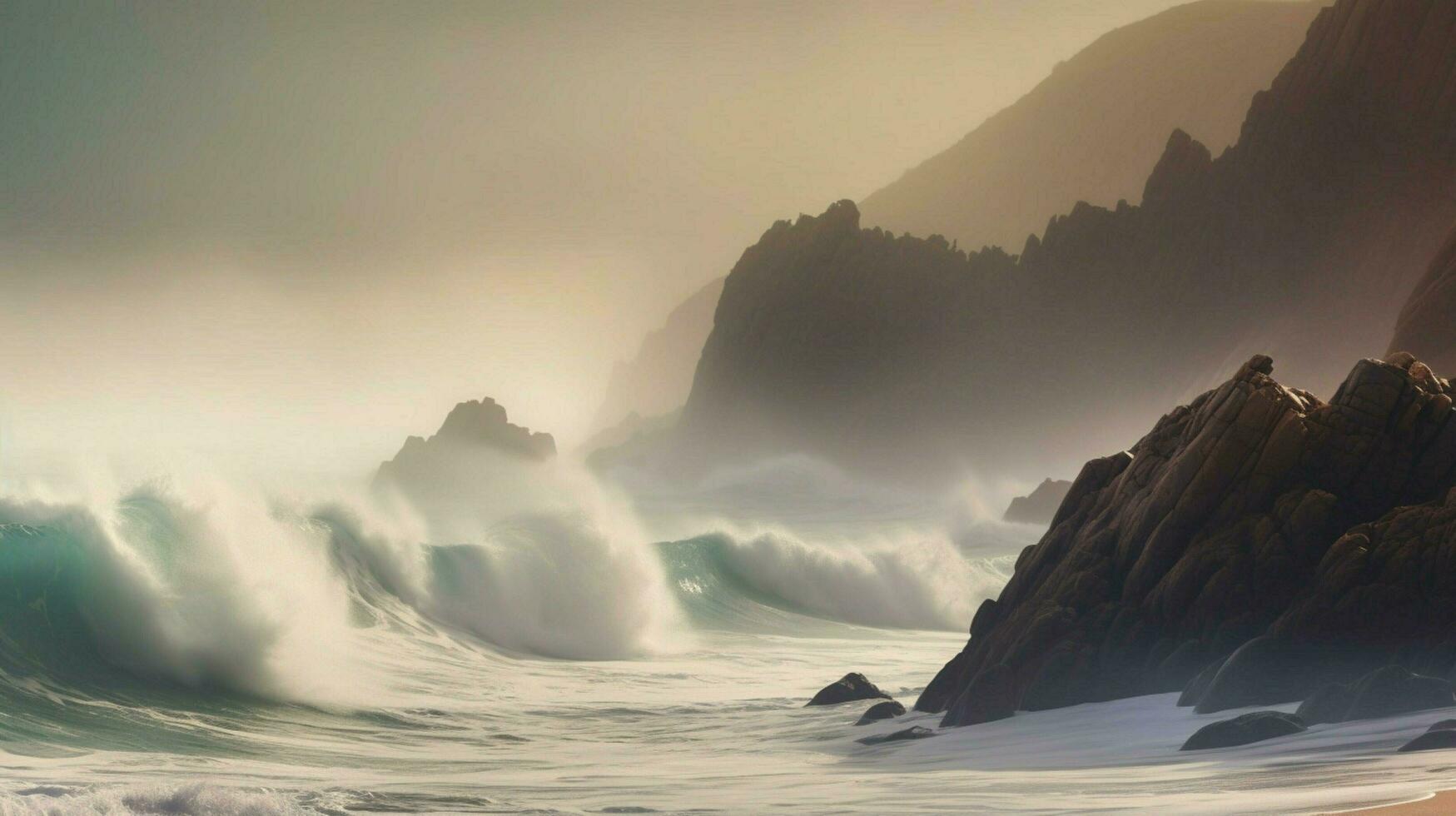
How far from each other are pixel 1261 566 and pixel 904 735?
3596 mm

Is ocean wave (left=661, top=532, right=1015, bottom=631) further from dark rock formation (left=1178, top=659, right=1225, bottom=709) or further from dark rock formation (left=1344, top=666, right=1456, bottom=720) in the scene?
dark rock formation (left=1344, top=666, right=1456, bottom=720)

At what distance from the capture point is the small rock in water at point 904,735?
14.0 meters

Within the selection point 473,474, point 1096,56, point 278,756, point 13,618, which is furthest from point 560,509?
point 1096,56

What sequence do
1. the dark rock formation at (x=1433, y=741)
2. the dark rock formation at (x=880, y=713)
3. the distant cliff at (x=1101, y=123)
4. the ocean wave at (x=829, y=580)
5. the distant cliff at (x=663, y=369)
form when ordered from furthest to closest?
the distant cliff at (x=663, y=369), the distant cliff at (x=1101, y=123), the ocean wave at (x=829, y=580), the dark rock formation at (x=880, y=713), the dark rock formation at (x=1433, y=741)

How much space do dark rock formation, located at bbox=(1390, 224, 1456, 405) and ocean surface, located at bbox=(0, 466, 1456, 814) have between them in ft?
60.6

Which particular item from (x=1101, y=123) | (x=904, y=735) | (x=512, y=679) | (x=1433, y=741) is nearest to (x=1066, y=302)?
(x=1101, y=123)

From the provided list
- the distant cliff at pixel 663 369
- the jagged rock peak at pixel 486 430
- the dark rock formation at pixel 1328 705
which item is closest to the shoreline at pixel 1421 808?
the dark rock formation at pixel 1328 705

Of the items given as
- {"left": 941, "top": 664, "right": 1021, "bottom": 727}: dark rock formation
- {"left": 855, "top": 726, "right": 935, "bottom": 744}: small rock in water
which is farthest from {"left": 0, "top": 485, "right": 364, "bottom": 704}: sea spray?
{"left": 941, "top": 664, "right": 1021, "bottom": 727}: dark rock formation

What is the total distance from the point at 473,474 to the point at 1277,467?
220ft

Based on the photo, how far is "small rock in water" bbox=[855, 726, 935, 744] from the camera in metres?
14.0

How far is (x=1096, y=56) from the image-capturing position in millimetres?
116625

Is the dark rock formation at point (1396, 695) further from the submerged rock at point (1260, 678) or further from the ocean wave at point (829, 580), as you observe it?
the ocean wave at point (829, 580)

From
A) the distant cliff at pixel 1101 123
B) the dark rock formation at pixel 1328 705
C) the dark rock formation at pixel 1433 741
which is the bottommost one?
the dark rock formation at pixel 1433 741

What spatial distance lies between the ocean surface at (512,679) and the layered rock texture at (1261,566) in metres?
0.66
